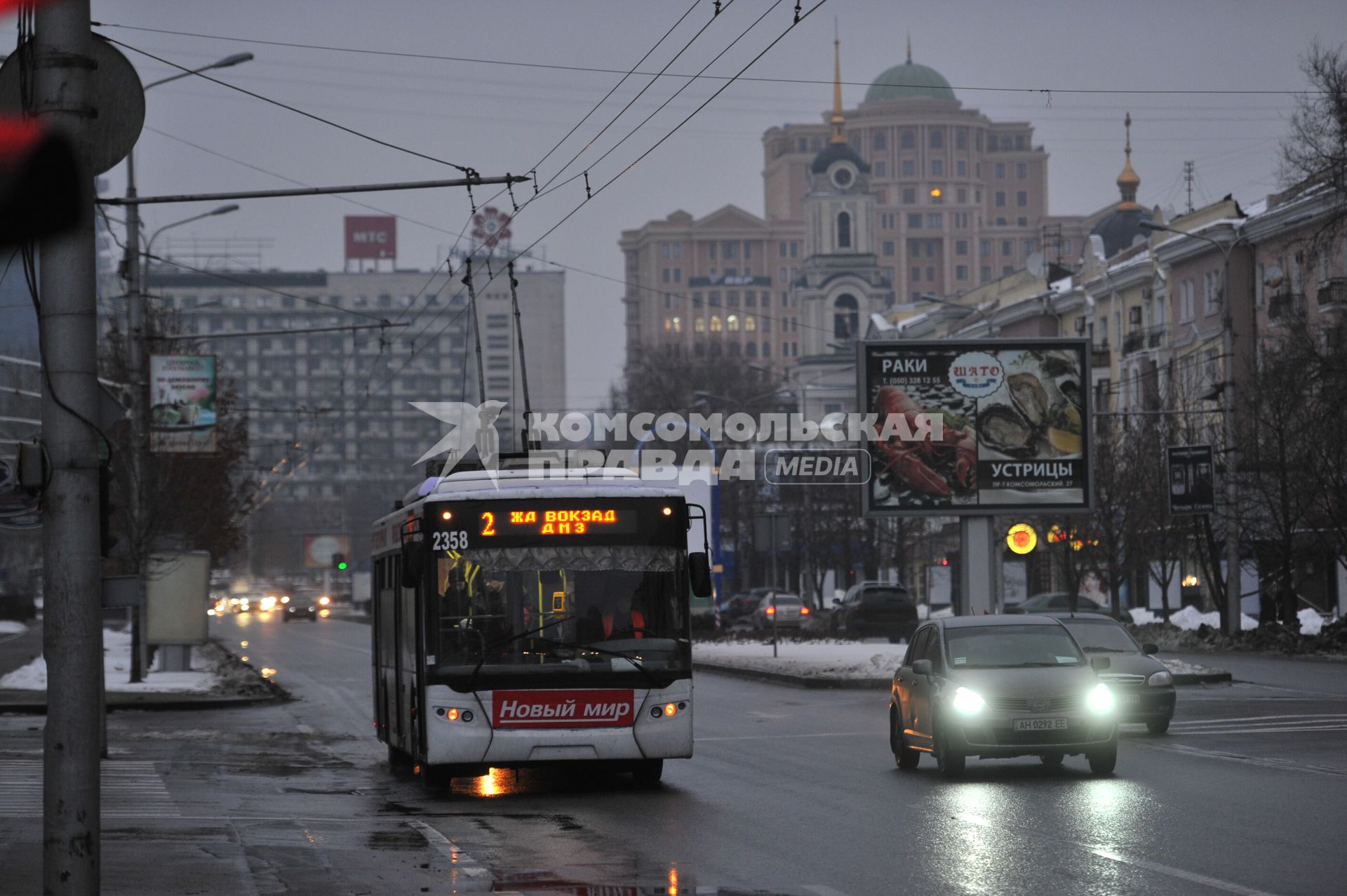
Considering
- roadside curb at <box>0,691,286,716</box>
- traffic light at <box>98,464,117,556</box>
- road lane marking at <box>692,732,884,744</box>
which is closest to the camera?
traffic light at <box>98,464,117,556</box>

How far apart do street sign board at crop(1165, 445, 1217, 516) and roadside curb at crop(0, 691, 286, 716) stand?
22156 millimetres

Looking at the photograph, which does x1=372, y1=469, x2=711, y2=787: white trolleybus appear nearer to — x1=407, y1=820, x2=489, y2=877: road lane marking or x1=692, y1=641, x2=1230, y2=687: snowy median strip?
x1=407, y1=820, x2=489, y2=877: road lane marking

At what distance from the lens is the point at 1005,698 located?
16.7 meters

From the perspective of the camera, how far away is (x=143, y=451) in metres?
32.8

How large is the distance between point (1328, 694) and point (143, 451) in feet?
63.0

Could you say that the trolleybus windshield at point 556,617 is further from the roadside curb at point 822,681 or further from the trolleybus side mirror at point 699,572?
the roadside curb at point 822,681

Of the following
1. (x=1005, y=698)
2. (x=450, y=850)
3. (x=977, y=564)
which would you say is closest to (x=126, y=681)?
(x=977, y=564)

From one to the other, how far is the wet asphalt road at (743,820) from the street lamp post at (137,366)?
8.99 m

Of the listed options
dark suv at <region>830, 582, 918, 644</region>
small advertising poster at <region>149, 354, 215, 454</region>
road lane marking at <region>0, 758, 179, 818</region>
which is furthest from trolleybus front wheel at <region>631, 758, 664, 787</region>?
dark suv at <region>830, 582, 918, 644</region>

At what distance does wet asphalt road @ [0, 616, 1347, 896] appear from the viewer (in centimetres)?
1100

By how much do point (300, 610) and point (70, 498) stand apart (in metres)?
91.3

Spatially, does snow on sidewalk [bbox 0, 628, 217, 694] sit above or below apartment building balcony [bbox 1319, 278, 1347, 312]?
below

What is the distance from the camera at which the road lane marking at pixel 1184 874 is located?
10039 mm

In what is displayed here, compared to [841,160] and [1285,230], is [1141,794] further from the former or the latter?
[841,160]
